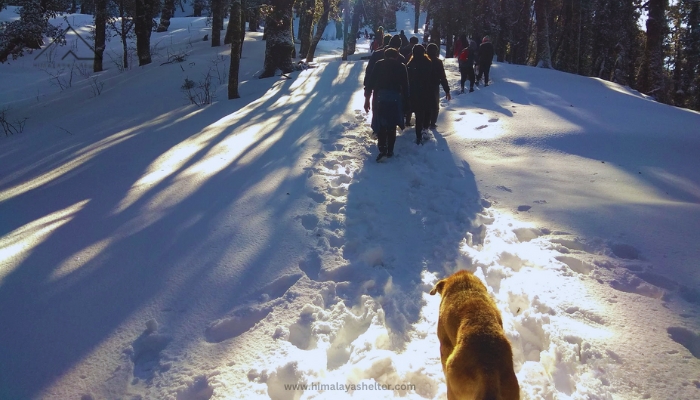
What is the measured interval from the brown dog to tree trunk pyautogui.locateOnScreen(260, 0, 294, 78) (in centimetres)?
1296

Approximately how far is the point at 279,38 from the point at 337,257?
37.9 feet

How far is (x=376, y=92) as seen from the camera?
7.45 metres

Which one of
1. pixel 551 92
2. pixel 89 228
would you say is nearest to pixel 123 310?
pixel 89 228

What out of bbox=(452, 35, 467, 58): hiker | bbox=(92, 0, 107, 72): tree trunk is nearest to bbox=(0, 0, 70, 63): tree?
bbox=(92, 0, 107, 72): tree trunk

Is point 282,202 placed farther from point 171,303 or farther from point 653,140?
point 653,140

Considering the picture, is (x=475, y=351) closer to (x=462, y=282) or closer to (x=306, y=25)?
(x=462, y=282)

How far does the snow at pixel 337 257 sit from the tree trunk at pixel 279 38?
20.9 ft

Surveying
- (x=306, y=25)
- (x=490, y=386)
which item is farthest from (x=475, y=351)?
(x=306, y=25)

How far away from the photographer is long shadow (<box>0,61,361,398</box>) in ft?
10.5

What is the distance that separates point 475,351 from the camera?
2234mm

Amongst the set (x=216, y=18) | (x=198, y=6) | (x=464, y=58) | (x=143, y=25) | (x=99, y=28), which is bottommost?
(x=464, y=58)

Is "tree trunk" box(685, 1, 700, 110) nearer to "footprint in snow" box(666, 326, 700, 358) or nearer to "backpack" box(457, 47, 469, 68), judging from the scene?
"backpack" box(457, 47, 469, 68)

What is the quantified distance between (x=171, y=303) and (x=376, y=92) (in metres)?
5.13

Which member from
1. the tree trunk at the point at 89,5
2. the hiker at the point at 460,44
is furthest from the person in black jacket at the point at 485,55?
the tree trunk at the point at 89,5
